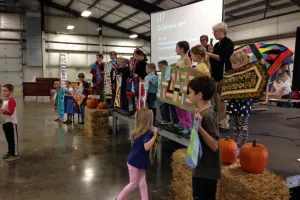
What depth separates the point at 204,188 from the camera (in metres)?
2.01

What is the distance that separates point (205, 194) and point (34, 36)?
A: 70.9 feet

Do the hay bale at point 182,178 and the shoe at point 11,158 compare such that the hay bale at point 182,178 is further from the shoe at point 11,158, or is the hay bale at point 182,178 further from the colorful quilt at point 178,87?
the shoe at point 11,158

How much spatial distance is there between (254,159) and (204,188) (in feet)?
2.07

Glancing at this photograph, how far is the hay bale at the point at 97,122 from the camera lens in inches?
263

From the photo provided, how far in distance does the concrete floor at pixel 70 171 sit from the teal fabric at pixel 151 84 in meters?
1.34

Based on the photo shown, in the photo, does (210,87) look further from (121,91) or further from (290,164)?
(121,91)

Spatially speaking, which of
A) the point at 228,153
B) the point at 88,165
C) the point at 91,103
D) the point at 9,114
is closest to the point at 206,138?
the point at 228,153

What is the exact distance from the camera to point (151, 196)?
3.32 m

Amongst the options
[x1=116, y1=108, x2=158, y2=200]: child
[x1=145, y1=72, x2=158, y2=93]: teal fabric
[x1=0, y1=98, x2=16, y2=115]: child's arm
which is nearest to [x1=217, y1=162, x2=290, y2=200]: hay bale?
[x1=116, y1=108, x2=158, y2=200]: child

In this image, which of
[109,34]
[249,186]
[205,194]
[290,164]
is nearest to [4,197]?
[205,194]

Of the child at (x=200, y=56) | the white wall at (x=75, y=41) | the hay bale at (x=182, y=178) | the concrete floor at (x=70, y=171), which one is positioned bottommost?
the concrete floor at (x=70, y=171)

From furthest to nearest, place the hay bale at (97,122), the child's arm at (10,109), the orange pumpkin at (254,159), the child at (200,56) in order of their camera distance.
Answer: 1. the hay bale at (97,122)
2. the child's arm at (10,109)
3. the child at (200,56)
4. the orange pumpkin at (254,159)

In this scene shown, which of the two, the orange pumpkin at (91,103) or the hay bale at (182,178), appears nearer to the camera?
the hay bale at (182,178)

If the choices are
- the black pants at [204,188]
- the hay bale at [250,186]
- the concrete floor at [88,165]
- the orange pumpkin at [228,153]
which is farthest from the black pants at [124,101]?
the black pants at [204,188]
